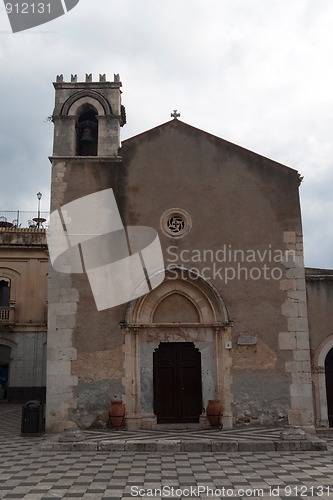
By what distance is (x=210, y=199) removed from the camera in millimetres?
13961

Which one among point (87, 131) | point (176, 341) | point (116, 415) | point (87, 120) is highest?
point (87, 120)

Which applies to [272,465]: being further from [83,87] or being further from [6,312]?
[6,312]

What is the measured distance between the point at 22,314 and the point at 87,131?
45.9ft

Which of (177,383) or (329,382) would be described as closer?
(177,383)

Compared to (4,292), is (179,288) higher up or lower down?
lower down

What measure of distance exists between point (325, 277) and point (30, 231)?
17677 millimetres

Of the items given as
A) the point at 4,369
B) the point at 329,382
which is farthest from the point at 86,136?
the point at 4,369

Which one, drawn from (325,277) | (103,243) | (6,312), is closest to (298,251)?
(325,277)

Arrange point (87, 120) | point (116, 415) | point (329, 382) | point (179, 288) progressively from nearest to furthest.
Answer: point (116, 415) < point (179, 288) < point (329, 382) < point (87, 120)

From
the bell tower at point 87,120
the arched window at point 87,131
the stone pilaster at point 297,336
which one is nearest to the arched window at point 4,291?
the arched window at point 87,131

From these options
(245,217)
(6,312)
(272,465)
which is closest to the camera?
(272,465)

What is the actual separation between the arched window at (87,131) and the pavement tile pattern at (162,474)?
846cm

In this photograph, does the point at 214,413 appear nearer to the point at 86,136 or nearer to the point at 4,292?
the point at 86,136

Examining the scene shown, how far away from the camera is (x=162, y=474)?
8.73 m
